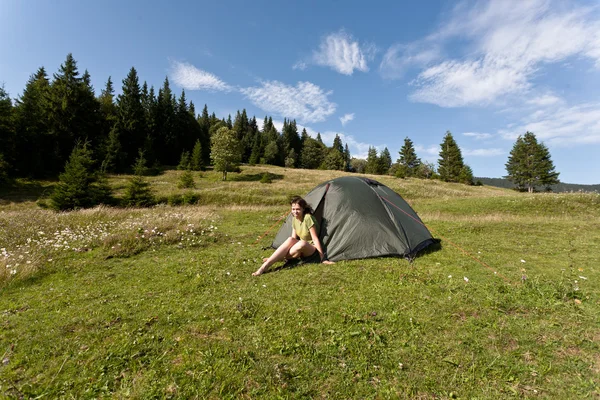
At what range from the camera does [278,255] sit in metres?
6.26

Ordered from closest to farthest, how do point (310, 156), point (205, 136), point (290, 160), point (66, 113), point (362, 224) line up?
point (362, 224) < point (66, 113) < point (205, 136) < point (290, 160) < point (310, 156)

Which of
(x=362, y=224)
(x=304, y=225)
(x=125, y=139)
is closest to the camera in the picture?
(x=304, y=225)

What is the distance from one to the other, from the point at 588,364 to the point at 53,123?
183 feet

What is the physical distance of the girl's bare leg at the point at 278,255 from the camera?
6095 mm

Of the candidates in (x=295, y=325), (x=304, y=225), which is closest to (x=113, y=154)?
(x=304, y=225)

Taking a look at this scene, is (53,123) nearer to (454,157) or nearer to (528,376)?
(528,376)

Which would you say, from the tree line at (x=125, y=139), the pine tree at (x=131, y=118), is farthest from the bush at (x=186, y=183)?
the pine tree at (x=131, y=118)

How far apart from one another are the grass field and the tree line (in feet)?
62.3

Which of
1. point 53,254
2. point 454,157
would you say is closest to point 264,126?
point 454,157

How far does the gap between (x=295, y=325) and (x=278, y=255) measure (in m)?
2.50

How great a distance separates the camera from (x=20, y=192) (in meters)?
Answer: 27.7

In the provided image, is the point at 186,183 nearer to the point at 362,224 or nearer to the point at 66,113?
the point at 66,113

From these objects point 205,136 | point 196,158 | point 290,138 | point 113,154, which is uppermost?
point 290,138

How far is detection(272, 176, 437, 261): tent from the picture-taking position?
22.7 feet
